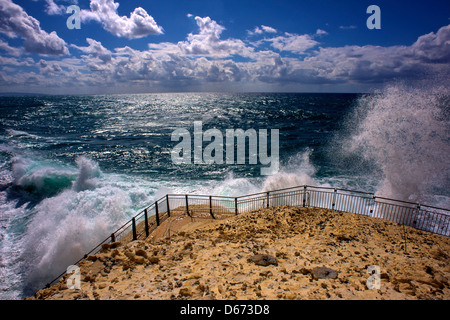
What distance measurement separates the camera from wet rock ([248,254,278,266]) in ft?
24.2

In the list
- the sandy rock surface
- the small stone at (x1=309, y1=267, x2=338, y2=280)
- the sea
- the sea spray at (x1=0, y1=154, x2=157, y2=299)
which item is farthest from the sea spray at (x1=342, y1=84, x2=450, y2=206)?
the sea spray at (x1=0, y1=154, x2=157, y2=299)

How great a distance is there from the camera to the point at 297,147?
35.9m

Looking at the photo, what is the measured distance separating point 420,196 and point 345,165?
9760 mm

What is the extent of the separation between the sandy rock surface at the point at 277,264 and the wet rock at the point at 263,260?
3 centimetres

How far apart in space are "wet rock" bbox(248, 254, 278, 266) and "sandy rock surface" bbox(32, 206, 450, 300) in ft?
0.10

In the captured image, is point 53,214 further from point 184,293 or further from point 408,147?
point 408,147

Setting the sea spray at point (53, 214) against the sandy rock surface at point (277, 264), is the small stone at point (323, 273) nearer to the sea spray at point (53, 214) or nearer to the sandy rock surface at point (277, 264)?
the sandy rock surface at point (277, 264)

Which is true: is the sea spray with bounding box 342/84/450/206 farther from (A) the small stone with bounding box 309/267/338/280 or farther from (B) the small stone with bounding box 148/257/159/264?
(B) the small stone with bounding box 148/257/159/264

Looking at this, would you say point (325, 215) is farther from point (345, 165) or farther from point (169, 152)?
point (169, 152)

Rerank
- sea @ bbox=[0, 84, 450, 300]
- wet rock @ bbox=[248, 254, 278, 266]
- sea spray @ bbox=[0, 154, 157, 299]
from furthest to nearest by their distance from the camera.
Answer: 1. sea @ bbox=[0, 84, 450, 300]
2. sea spray @ bbox=[0, 154, 157, 299]
3. wet rock @ bbox=[248, 254, 278, 266]

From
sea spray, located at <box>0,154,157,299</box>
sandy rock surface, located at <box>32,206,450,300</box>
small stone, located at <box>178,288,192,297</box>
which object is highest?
small stone, located at <box>178,288,192,297</box>

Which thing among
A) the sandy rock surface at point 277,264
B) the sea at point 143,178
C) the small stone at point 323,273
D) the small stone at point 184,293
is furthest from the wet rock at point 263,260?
the sea at point 143,178

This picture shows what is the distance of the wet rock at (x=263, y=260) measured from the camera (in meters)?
7.36
